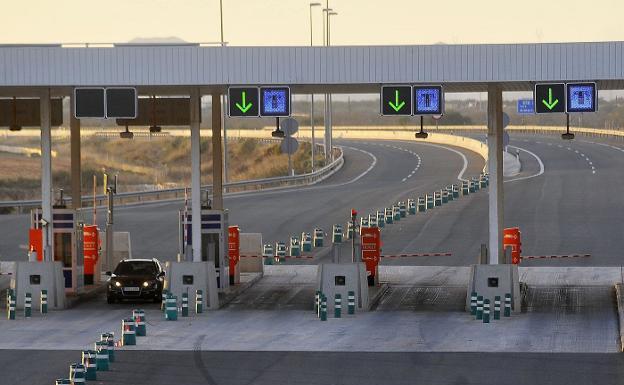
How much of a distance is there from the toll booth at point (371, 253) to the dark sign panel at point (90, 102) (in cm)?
885

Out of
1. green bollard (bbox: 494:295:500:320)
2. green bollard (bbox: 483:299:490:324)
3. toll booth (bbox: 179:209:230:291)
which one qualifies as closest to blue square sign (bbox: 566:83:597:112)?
green bollard (bbox: 494:295:500:320)

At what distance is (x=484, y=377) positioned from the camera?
78.4 ft

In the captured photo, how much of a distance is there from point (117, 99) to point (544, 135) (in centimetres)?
9929

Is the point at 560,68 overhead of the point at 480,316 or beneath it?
overhead

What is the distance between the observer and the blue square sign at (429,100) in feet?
105

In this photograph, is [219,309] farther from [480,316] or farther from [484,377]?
[484,377]

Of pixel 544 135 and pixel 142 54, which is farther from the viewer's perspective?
pixel 544 135

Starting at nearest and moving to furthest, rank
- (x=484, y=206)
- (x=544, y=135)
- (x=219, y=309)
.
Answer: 1. (x=219, y=309)
2. (x=484, y=206)
3. (x=544, y=135)

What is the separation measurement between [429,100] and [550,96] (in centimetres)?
248

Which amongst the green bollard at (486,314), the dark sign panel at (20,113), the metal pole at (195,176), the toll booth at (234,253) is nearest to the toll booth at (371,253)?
the toll booth at (234,253)

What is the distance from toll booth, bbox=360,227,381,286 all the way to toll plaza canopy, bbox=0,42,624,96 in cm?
742

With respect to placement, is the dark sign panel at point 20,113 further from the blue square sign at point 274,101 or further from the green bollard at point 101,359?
the green bollard at point 101,359

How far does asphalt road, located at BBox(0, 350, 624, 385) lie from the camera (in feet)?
77.6

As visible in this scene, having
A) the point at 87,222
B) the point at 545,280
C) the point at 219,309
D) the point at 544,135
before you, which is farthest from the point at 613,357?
A: the point at 544,135
